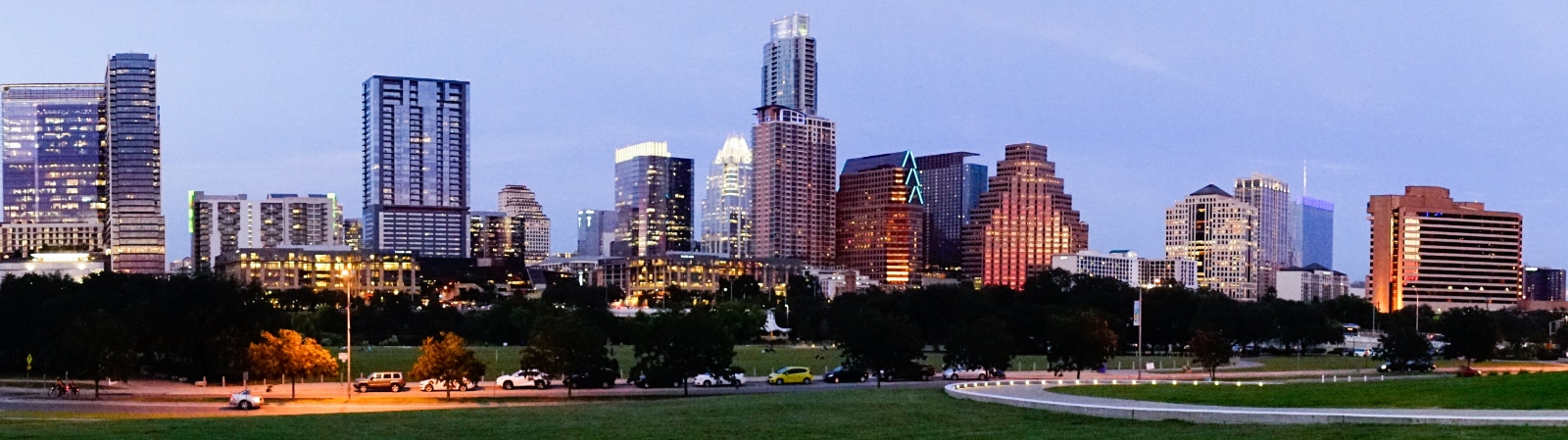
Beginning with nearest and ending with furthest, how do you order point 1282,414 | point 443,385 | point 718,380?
point 1282,414, point 443,385, point 718,380

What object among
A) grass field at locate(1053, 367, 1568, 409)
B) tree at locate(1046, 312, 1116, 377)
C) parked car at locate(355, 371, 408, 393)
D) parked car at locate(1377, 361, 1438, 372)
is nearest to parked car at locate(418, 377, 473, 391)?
parked car at locate(355, 371, 408, 393)

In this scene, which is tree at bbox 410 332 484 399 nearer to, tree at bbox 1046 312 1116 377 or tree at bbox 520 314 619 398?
tree at bbox 520 314 619 398

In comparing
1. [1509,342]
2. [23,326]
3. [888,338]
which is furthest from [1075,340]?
[1509,342]

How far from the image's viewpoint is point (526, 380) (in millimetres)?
70312

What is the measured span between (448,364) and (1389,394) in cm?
3810

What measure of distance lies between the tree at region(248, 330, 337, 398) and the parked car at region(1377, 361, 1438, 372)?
59.4 meters

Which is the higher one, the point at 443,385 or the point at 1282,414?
the point at 1282,414

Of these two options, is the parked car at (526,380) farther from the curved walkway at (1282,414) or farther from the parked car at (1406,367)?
the parked car at (1406,367)

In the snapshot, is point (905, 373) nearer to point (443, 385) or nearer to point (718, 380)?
point (718, 380)

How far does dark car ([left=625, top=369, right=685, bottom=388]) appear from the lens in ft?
227

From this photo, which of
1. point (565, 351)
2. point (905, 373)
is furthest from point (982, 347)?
point (565, 351)

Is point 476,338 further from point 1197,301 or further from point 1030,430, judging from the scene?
point 1030,430

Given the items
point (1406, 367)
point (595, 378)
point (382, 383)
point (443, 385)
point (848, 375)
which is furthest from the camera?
point (1406, 367)

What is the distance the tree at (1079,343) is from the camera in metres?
75.8
